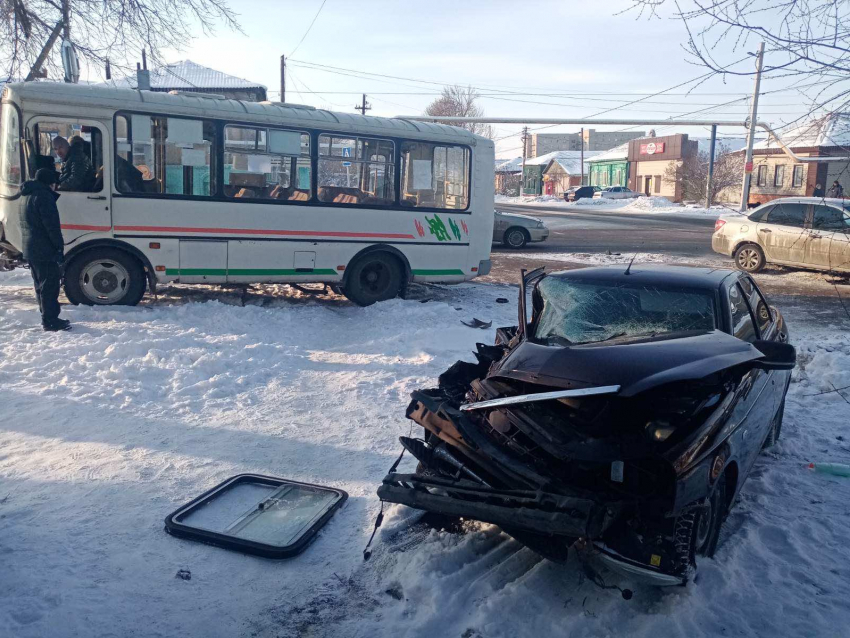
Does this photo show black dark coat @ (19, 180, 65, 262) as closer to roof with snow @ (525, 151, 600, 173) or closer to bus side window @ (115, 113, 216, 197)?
bus side window @ (115, 113, 216, 197)

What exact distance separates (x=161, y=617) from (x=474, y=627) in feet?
4.93

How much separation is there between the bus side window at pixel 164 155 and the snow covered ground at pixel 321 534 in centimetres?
249

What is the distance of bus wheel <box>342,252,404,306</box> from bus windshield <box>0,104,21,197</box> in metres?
4.86

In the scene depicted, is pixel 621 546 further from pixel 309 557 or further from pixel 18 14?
pixel 18 14

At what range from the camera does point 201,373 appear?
729 centimetres

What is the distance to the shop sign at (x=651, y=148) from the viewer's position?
222ft

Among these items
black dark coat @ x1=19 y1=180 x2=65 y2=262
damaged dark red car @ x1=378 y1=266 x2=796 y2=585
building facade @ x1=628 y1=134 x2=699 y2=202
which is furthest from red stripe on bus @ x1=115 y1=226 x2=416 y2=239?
building facade @ x1=628 y1=134 x2=699 y2=202

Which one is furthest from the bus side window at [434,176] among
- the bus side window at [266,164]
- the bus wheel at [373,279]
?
the bus side window at [266,164]

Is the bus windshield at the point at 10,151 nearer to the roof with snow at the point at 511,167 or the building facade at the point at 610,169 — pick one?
the building facade at the point at 610,169

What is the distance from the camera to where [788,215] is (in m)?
16.1

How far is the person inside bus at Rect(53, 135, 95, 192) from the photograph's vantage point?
9.80 meters

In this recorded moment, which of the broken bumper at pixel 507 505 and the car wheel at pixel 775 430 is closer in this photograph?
the broken bumper at pixel 507 505

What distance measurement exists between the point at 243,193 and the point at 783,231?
1188 centimetres

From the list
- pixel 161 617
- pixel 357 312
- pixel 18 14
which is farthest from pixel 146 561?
pixel 18 14
